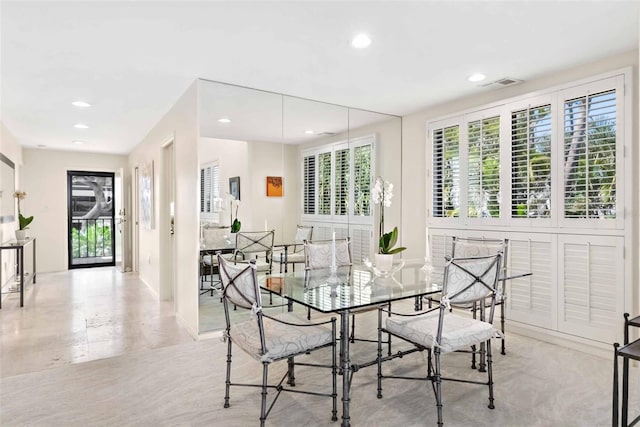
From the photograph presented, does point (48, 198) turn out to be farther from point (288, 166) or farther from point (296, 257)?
point (296, 257)

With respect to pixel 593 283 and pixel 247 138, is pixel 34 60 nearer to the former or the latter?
pixel 247 138

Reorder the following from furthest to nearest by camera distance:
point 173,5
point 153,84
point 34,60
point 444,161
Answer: point 444,161
point 153,84
point 34,60
point 173,5

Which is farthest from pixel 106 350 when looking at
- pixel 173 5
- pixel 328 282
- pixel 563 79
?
pixel 563 79

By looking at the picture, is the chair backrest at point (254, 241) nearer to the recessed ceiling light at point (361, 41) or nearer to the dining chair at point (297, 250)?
the dining chair at point (297, 250)

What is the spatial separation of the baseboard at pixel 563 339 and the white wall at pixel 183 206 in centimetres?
303


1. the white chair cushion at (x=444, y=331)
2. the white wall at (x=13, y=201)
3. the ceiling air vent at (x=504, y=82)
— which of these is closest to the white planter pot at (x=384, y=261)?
the white chair cushion at (x=444, y=331)

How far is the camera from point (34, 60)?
317 cm

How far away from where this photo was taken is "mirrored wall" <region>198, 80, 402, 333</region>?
3785 mm

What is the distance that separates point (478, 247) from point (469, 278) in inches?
48.6

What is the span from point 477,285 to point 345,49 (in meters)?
1.90

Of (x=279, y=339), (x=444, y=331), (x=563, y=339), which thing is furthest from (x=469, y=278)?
(x=563, y=339)

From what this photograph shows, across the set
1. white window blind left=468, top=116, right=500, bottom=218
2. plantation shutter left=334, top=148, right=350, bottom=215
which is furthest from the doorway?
white window blind left=468, top=116, right=500, bottom=218

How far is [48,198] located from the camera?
775 centimetres

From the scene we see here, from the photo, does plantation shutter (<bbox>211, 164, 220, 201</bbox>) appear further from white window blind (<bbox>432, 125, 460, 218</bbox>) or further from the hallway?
white window blind (<bbox>432, 125, 460, 218</bbox>)
